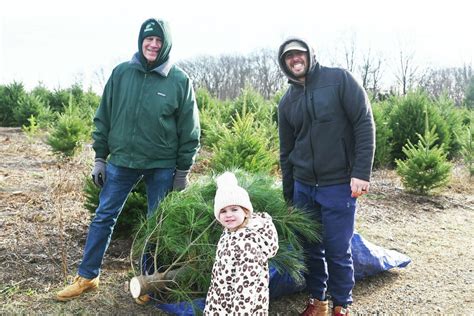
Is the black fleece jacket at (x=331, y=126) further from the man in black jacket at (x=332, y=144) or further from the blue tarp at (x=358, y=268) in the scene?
the blue tarp at (x=358, y=268)

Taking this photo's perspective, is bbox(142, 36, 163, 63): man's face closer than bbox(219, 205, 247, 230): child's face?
No

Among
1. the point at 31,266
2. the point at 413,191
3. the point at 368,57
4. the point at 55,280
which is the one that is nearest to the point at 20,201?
the point at 31,266

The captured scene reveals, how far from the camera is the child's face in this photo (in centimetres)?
262

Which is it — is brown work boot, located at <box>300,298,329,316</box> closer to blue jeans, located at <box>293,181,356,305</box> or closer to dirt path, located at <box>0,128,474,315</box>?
blue jeans, located at <box>293,181,356,305</box>

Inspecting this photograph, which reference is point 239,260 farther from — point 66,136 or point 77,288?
point 66,136

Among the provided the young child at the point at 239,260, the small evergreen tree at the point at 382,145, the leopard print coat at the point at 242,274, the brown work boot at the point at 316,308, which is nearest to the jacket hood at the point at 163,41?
the young child at the point at 239,260

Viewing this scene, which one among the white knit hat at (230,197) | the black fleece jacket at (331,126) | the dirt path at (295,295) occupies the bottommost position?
the dirt path at (295,295)

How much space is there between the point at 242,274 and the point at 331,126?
3.68 feet

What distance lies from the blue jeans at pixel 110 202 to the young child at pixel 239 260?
2.70ft

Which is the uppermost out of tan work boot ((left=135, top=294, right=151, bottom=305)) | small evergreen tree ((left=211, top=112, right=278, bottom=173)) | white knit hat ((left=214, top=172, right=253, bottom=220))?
white knit hat ((left=214, top=172, right=253, bottom=220))

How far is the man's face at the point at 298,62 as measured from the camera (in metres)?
2.96

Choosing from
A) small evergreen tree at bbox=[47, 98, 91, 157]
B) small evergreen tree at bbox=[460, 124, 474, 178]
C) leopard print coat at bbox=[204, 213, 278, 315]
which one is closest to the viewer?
leopard print coat at bbox=[204, 213, 278, 315]

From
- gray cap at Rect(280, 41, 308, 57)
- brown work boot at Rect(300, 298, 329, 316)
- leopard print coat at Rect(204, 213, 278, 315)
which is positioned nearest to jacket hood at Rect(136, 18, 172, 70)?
gray cap at Rect(280, 41, 308, 57)

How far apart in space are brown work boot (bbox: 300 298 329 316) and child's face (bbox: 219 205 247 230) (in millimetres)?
1008
